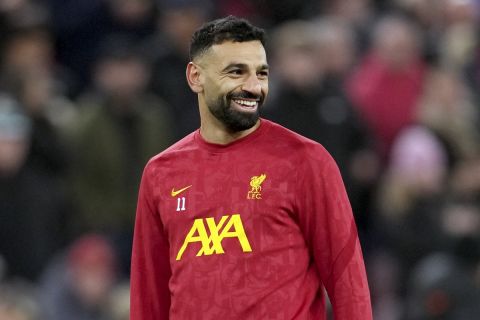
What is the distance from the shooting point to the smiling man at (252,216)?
4922 mm

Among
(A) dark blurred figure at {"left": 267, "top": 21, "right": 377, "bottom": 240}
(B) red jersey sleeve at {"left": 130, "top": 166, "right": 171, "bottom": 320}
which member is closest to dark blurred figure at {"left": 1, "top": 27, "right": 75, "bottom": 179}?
(A) dark blurred figure at {"left": 267, "top": 21, "right": 377, "bottom": 240}

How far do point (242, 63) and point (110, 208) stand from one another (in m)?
5.01

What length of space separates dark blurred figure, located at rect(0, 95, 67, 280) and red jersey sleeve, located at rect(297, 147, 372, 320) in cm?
478

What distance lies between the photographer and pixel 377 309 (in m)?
9.91

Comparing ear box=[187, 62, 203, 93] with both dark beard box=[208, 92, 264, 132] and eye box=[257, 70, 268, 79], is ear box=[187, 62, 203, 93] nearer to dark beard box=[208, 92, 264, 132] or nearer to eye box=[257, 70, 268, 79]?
dark beard box=[208, 92, 264, 132]

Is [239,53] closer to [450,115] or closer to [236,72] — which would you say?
[236,72]

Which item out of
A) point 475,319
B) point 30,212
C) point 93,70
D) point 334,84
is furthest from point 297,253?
point 93,70

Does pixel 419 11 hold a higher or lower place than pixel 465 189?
higher

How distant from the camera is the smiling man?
492 centimetres

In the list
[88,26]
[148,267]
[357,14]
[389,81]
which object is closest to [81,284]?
[88,26]

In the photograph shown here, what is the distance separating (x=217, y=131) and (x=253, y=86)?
291 mm

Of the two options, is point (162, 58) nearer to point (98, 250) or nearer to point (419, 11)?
point (98, 250)

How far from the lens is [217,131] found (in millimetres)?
5137

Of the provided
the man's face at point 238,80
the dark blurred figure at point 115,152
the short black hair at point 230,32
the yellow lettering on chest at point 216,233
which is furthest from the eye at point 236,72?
the dark blurred figure at point 115,152
